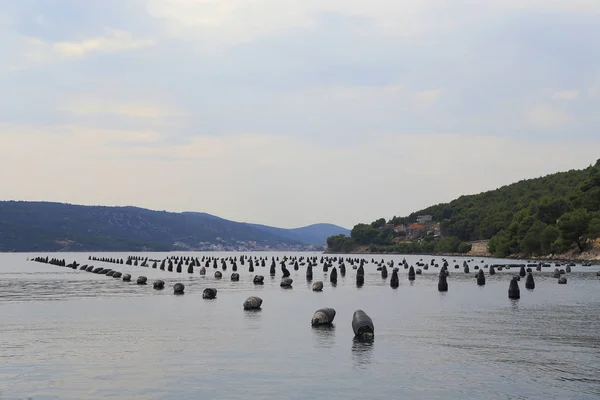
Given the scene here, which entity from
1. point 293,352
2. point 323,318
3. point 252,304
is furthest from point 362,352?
point 252,304

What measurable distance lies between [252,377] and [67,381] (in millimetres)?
6476

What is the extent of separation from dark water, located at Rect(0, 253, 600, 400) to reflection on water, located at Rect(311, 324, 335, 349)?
0.06m

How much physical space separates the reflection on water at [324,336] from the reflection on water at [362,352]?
1196 millimetres

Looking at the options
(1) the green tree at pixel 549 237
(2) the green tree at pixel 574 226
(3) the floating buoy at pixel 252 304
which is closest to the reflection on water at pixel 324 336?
(3) the floating buoy at pixel 252 304

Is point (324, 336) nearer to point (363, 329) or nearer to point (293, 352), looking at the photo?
point (363, 329)

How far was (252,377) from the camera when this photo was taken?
80.2 ft

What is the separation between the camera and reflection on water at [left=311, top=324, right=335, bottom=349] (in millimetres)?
32031

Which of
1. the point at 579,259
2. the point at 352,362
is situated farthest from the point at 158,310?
the point at 579,259

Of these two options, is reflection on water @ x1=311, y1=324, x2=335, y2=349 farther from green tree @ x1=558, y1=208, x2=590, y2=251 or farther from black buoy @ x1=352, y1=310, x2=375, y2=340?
green tree @ x1=558, y1=208, x2=590, y2=251

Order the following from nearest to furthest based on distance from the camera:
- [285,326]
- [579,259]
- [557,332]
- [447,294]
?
[557,332], [285,326], [447,294], [579,259]

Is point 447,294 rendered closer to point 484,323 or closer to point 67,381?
point 484,323

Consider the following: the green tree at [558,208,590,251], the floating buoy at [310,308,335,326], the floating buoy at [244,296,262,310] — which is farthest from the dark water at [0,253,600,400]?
the green tree at [558,208,590,251]

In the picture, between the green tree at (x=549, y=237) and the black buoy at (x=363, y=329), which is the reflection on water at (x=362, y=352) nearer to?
the black buoy at (x=363, y=329)

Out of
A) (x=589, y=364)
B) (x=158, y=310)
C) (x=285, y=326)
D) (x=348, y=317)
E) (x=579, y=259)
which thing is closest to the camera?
(x=589, y=364)
